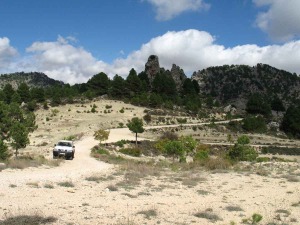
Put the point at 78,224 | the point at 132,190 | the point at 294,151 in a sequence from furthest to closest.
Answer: the point at 294,151
the point at 132,190
the point at 78,224

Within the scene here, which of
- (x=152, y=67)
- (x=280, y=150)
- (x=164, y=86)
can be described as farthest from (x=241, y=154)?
(x=152, y=67)

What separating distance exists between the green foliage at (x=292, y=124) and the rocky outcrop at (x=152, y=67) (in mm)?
56951

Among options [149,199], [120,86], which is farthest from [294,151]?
[149,199]

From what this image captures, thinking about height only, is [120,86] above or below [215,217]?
above

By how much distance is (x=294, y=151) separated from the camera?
70.7 m

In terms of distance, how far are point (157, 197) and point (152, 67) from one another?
132939mm

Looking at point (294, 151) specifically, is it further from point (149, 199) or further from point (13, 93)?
point (13, 93)

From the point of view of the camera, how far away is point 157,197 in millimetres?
Answer: 16438

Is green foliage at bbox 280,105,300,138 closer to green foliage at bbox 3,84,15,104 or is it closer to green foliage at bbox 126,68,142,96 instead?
green foliage at bbox 126,68,142,96

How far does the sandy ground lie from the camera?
42.0 feet

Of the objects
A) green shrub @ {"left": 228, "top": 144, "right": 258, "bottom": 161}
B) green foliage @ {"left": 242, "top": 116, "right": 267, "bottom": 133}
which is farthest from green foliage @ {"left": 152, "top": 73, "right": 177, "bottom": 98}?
green shrub @ {"left": 228, "top": 144, "right": 258, "bottom": 161}

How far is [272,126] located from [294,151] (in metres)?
33.1

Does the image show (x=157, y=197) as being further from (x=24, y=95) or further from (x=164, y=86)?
(x=164, y=86)

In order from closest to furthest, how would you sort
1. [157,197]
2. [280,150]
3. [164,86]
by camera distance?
[157,197] → [280,150] → [164,86]
